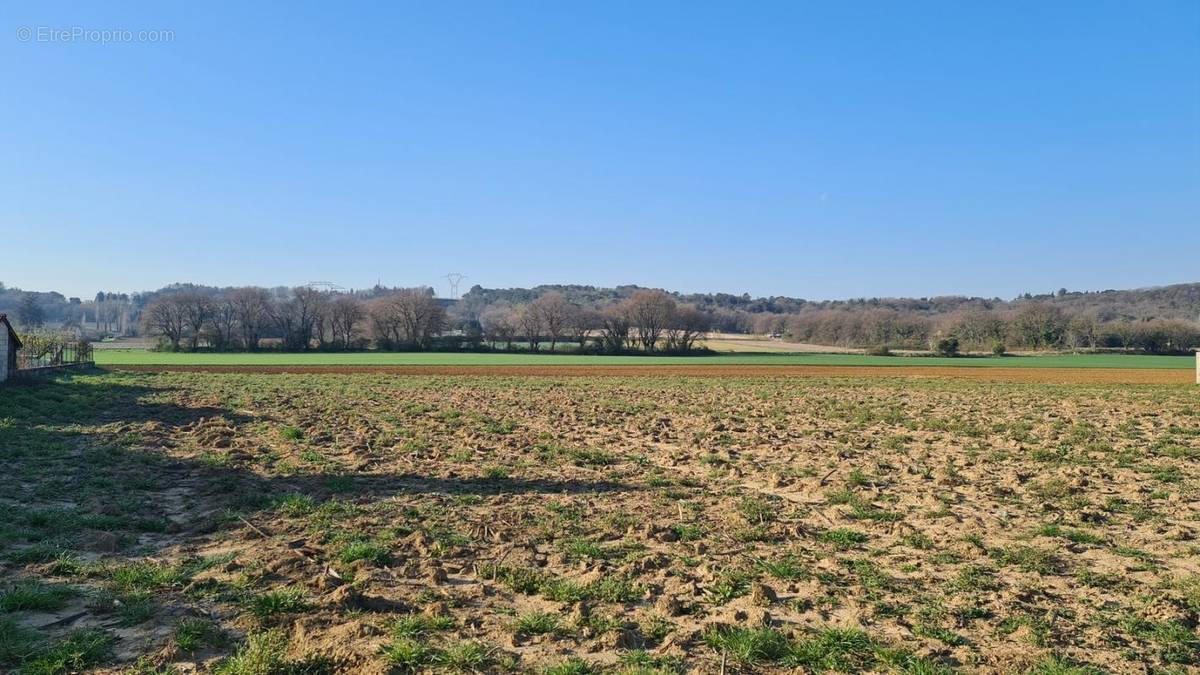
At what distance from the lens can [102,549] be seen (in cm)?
902

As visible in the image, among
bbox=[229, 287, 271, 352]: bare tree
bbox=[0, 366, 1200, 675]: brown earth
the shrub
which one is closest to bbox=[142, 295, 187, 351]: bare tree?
bbox=[229, 287, 271, 352]: bare tree

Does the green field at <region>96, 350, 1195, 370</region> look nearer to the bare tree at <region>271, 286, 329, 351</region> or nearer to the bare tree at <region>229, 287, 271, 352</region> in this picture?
the bare tree at <region>271, 286, 329, 351</region>

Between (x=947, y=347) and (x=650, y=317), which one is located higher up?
(x=650, y=317)

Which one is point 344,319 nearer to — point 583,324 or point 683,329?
point 583,324

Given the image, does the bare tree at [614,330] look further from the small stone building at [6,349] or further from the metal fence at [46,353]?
the small stone building at [6,349]

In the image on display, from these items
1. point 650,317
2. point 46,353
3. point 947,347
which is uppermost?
point 650,317

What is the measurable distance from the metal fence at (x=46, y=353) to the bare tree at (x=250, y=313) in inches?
2035

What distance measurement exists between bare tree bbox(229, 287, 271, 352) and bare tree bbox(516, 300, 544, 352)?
40331mm

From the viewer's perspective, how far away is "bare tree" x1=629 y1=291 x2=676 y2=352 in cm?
11344

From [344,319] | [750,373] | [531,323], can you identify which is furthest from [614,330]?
[750,373]

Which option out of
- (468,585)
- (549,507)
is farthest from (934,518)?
(468,585)

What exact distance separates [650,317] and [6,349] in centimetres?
8702

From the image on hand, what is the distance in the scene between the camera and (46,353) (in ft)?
159

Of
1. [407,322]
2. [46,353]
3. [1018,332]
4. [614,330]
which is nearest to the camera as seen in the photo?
[46,353]
